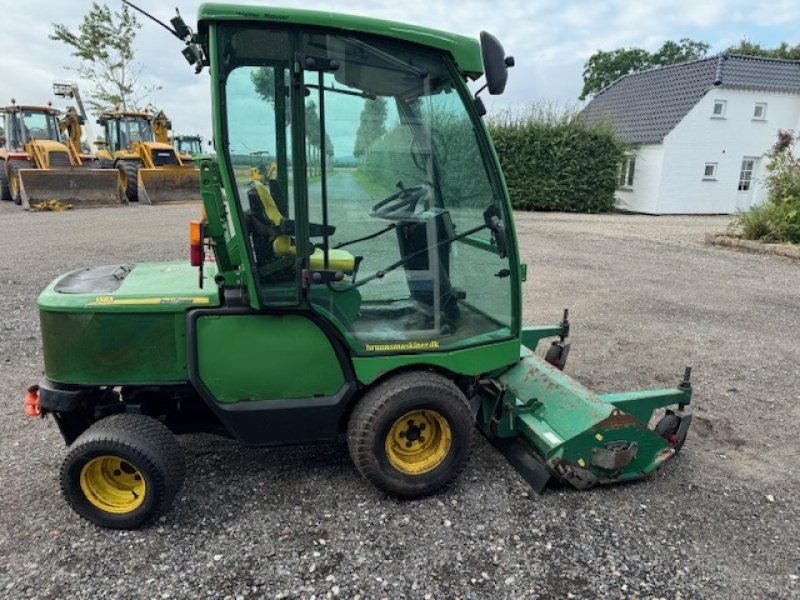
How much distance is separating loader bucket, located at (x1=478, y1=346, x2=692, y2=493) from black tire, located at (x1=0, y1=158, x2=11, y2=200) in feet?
64.0

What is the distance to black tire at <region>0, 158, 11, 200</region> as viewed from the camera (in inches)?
700

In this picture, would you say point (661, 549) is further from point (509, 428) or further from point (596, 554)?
point (509, 428)

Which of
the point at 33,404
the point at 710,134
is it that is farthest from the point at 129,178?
the point at 710,134

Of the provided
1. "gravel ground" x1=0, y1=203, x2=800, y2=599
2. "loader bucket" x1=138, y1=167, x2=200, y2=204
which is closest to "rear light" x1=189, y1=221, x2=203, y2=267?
"gravel ground" x1=0, y1=203, x2=800, y2=599

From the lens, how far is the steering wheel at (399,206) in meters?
2.83

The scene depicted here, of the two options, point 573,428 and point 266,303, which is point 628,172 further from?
point 266,303

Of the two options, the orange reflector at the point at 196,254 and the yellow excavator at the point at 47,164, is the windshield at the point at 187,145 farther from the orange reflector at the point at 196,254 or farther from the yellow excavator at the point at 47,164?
the orange reflector at the point at 196,254

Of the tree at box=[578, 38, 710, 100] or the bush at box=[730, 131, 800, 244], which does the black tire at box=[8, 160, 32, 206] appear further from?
the tree at box=[578, 38, 710, 100]

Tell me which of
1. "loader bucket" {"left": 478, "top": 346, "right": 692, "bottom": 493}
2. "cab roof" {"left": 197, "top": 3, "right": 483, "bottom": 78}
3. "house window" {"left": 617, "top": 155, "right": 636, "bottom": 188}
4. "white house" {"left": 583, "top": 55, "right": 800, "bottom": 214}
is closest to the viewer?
"cab roof" {"left": 197, "top": 3, "right": 483, "bottom": 78}

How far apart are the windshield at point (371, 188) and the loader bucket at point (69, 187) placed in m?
15.0

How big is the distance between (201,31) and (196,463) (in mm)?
2183

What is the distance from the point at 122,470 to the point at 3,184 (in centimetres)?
1918

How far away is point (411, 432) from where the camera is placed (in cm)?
291

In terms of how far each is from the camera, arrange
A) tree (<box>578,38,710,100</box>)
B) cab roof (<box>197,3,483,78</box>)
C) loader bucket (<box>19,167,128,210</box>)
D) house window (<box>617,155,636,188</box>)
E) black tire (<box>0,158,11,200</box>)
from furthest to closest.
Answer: tree (<box>578,38,710,100</box>) < house window (<box>617,155,636,188</box>) < black tire (<box>0,158,11,200</box>) < loader bucket (<box>19,167,128,210</box>) < cab roof (<box>197,3,483,78</box>)
